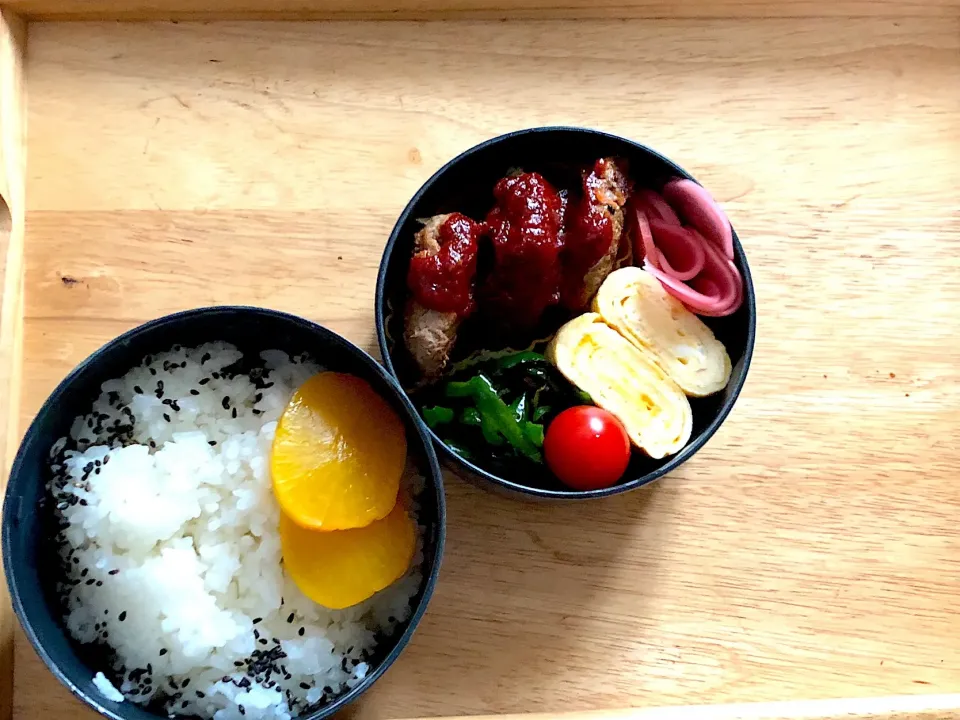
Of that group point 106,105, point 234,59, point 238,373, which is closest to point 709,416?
point 238,373

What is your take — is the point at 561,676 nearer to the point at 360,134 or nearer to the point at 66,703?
the point at 66,703

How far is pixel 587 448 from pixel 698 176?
71 centimetres

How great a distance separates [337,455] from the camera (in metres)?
1.48

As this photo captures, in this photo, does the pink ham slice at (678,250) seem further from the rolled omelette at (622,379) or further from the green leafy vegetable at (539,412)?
the green leafy vegetable at (539,412)

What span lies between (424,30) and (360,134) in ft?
0.91

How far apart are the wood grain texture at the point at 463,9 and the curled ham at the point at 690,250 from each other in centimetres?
47

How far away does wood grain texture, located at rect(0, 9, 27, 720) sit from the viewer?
1614mm

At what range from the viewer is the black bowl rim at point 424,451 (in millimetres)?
1354

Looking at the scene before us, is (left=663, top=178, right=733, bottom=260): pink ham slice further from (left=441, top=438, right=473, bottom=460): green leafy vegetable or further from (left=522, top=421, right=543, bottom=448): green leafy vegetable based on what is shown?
(left=441, top=438, right=473, bottom=460): green leafy vegetable

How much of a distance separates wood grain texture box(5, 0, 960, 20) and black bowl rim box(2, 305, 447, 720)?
77 cm

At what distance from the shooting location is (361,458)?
1484 mm

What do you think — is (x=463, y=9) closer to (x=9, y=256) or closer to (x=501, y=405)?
(x=501, y=405)

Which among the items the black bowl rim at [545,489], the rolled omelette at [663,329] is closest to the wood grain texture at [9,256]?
the black bowl rim at [545,489]

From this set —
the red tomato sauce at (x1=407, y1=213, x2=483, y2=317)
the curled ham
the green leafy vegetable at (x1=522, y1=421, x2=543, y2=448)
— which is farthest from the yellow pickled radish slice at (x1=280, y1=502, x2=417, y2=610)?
the curled ham
